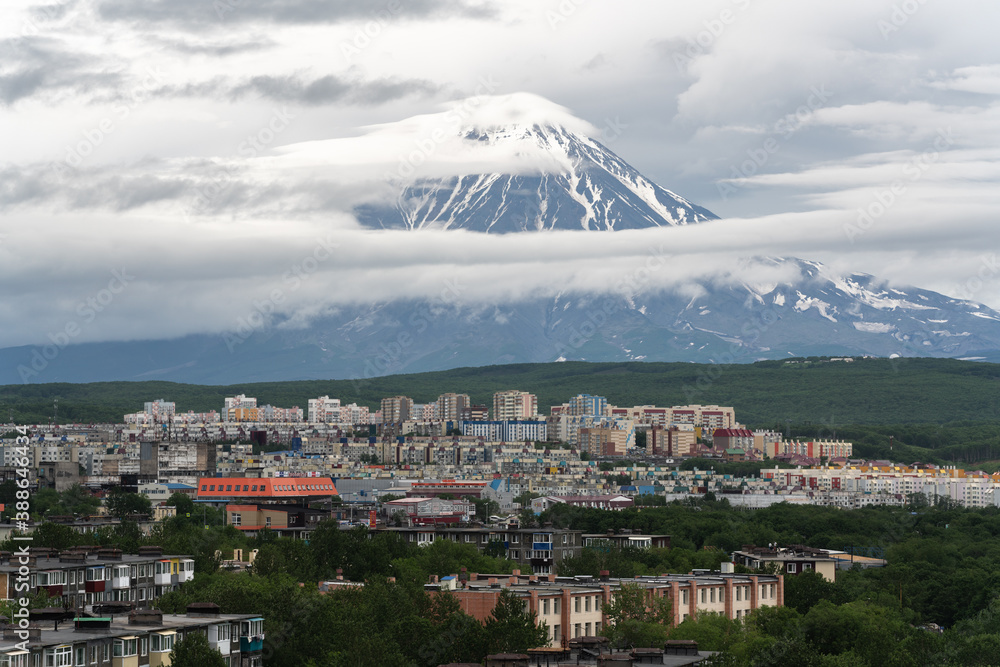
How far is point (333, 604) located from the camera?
45.4 meters

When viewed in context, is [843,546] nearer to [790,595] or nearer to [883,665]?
[790,595]

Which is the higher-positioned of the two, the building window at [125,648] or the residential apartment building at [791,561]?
the building window at [125,648]

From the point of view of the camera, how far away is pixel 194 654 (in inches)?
1361

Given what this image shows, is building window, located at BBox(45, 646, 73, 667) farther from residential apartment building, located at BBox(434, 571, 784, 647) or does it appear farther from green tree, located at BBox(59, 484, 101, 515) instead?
green tree, located at BBox(59, 484, 101, 515)

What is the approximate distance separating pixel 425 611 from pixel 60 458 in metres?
159

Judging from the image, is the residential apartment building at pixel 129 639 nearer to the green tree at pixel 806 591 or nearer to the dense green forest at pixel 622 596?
the dense green forest at pixel 622 596

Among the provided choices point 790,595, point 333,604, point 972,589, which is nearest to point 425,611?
point 333,604

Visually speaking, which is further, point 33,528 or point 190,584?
point 33,528

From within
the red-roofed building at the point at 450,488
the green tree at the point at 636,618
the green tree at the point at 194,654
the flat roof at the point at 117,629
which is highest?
the flat roof at the point at 117,629

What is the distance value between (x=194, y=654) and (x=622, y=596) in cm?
2010

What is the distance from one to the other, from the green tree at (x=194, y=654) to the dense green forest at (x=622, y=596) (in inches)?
178

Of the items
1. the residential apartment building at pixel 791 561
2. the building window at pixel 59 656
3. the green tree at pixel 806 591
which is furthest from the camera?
the residential apartment building at pixel 791 561

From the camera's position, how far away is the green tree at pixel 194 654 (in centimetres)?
3425

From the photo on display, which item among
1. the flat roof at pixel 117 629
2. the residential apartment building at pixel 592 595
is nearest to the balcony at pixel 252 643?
the flat roof at pixel 117 629
